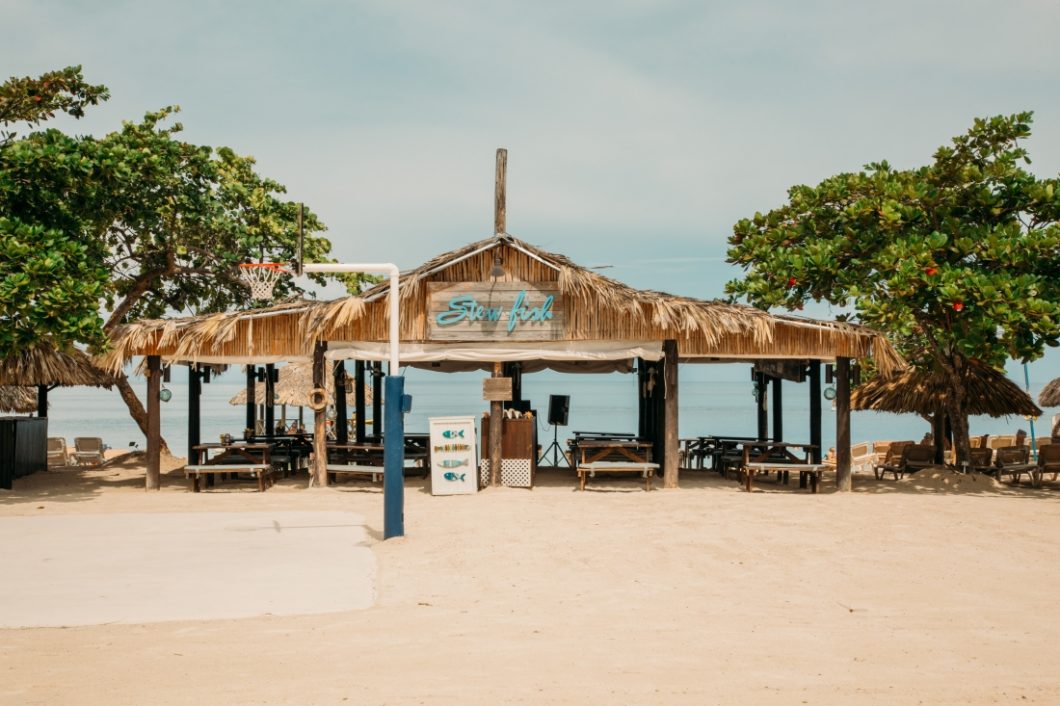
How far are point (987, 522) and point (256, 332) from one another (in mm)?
10655

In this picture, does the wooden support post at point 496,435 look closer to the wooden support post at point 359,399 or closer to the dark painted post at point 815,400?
the wooden support post at point 359,399

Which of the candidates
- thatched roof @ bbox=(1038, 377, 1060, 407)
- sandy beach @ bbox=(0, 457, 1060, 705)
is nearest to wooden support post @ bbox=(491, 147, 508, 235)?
sandy beach @ bbox=(0, 457, 1060, 705)

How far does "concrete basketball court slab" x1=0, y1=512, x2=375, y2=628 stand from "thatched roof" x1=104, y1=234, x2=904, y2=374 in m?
3.63

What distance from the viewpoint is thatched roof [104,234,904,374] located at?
45.4 feet

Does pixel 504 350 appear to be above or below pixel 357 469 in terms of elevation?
above

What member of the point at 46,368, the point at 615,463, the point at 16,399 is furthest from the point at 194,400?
the point at 16,399

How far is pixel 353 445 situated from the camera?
1461cm

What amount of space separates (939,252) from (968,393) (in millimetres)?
4088

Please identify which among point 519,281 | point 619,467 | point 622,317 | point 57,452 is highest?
point 519,281

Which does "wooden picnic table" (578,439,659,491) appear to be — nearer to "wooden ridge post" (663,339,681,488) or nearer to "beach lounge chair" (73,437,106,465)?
"wooden ridge post" (663,339,681,488)

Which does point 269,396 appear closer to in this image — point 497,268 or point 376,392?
point 376,392

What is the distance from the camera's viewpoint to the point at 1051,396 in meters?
22.2

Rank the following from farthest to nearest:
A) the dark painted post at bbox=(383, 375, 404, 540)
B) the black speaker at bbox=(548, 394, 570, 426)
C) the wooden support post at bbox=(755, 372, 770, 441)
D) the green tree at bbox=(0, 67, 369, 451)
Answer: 1. the black speaker at bbox=(548, 394, 570, 426)
2. the wooden support post at bbox=(755, 372, 770, 441)
3. the green tree at bbox=(0, 67, 369, 451)
4. the dark painted post at bbox=(383, 375, 404, 540)

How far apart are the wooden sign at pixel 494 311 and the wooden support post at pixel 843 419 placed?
459 cm
